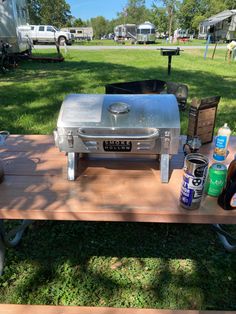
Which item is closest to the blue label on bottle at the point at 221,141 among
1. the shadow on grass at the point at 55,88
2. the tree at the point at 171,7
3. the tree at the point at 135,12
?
the shadow on grass at the point at 55,88

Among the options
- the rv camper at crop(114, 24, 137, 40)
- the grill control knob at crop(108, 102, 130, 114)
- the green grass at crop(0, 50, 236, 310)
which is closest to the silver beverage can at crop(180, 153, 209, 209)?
the grill control knob at crop(108, 102, 130, 114)

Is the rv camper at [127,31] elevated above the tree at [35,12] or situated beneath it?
situated beneath

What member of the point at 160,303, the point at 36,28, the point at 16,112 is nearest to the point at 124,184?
the point at 160,303

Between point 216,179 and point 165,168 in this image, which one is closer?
point 216,179

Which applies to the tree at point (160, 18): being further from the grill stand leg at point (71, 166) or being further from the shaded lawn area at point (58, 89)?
the grill stand leg at point (71, 166)

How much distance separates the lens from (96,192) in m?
1.39

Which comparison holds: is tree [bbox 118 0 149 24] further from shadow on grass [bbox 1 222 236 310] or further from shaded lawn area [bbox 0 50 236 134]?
shadow on grass [bbox 1 222 236 310]

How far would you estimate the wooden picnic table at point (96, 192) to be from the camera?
4.12ft

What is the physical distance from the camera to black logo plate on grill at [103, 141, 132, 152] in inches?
54.0

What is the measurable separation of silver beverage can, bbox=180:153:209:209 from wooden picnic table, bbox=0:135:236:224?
0.14 feet

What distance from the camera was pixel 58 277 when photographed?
78.1 inches

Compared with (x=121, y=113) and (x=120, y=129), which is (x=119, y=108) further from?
(x=120, y=129)

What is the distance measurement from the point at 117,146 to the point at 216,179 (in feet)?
1.54

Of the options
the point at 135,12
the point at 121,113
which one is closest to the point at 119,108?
the point at 121,113
